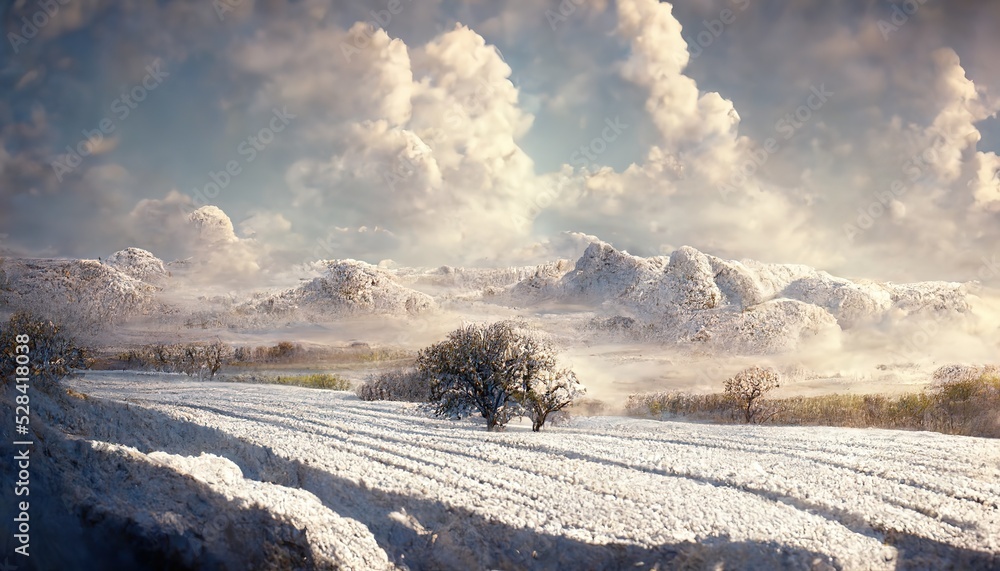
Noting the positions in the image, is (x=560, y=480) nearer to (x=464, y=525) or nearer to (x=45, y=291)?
(x=464, y=525)

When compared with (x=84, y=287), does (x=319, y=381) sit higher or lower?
lower

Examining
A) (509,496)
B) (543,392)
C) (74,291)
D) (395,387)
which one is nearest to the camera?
(509,496)

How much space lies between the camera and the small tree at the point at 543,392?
11969 millimetres

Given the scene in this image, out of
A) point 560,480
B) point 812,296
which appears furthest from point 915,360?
point 560,480

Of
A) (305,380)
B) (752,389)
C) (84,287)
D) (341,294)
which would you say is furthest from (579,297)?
(84,287)

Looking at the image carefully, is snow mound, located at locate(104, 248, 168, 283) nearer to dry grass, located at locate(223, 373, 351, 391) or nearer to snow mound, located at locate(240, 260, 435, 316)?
snow mound, located at locate(240, 260, 435, 316)

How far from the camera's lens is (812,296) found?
16.5 m

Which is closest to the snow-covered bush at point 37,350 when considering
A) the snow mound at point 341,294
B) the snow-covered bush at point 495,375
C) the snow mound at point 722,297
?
the snow mound at point 341,294

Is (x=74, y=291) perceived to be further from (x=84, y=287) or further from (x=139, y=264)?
(x=139, y=264)

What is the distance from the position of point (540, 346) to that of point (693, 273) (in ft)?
22.1

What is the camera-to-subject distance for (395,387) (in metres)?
15.6

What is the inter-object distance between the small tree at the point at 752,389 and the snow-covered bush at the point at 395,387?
779 centimetres

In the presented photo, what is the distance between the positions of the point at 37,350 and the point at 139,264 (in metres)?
2.17

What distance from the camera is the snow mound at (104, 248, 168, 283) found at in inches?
371
